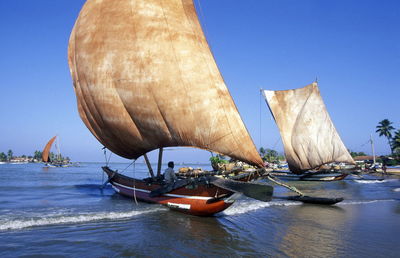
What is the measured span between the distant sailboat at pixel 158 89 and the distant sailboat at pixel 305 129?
884 inches

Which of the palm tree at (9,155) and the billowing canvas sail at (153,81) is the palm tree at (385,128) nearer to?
the billowing canvas sail at (153,81)

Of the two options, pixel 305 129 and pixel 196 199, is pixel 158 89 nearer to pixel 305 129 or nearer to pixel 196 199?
pixel 196 199

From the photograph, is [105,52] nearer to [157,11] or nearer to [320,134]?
[157,11]

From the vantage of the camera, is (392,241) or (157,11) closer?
(392,241)

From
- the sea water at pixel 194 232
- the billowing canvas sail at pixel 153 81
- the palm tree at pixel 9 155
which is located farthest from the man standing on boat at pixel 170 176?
the palm tree at pixel 9 155

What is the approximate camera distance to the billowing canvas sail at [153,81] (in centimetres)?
1170

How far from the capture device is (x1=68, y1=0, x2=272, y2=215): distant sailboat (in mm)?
11586

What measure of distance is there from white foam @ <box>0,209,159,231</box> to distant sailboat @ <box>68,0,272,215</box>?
1903mm

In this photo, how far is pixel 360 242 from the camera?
29.3 ft

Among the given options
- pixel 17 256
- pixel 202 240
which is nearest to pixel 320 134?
pixel 202 240

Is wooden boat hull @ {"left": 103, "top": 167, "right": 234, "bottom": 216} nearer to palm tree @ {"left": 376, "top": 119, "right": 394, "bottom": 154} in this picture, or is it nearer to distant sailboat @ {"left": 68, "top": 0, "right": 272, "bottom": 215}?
distant sailboat @ {"left": 68, "top": 0, "right": 272, "bottom": 215}

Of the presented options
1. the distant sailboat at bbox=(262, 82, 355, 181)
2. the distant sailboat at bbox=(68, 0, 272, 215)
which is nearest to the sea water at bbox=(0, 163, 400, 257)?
the distant sailboat at bbox=(68, 0, 272, 215)

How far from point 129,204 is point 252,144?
8342mm

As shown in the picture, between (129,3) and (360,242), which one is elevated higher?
(129,3)
